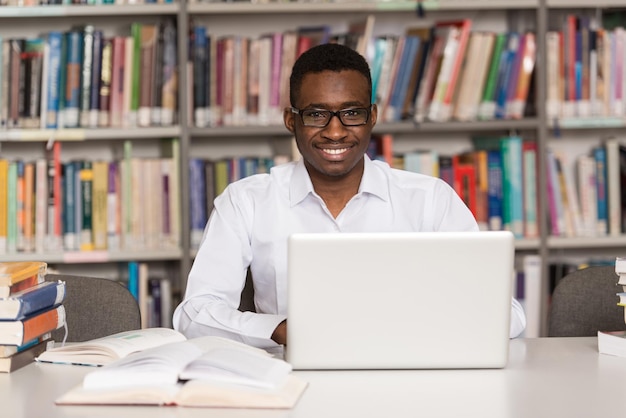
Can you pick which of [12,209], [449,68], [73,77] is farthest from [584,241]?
[12,209]

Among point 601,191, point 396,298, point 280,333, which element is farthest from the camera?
point 601,191

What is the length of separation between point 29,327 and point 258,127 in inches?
61.8

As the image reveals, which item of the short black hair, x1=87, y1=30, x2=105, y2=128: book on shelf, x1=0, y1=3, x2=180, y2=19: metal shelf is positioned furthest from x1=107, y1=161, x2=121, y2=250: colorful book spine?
the short black hair

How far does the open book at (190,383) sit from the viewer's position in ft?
4.12

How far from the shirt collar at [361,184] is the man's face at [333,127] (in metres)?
0.07

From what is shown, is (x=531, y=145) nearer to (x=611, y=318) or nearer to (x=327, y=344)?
(x=611, y=318)

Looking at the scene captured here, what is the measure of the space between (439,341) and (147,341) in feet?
1.61

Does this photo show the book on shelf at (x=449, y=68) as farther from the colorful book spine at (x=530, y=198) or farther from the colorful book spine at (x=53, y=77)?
the colorful book spine at (x=53, y=77)

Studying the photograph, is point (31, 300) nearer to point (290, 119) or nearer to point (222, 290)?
point (222, 290)

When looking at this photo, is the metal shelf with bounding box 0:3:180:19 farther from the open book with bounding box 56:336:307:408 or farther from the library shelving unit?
the open book with bounding box 56:336:307:408

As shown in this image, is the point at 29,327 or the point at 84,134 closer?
the point at 29,327

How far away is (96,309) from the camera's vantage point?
193cm

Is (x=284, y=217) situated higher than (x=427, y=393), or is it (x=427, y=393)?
(x=284, y=217)

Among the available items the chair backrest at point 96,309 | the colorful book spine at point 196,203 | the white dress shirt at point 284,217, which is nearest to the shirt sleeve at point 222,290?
the white dress shirt at point 284,217
